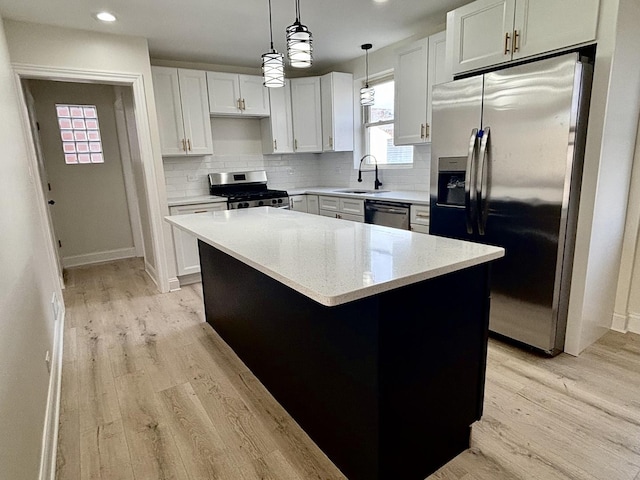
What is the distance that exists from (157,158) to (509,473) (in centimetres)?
368

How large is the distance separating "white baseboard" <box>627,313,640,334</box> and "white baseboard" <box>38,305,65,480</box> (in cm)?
356

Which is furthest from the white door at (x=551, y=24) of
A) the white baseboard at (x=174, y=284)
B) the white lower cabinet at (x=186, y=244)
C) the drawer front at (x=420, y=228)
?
the white baseboard at (x=174, y=284)

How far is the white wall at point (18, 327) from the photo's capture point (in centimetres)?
119

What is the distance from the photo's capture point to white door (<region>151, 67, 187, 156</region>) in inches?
152

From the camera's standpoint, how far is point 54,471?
1.60 m

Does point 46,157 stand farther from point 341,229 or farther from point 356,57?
point 341,229

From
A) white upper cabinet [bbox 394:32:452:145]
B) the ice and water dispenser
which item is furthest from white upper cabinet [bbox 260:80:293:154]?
the ice and water dispenser

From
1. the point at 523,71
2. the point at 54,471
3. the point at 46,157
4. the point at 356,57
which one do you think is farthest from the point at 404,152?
the point at 46,157

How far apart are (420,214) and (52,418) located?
9.29ft

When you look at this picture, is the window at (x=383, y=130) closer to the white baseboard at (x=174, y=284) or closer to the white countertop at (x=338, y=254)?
the white countertop at (x=338, y=254)

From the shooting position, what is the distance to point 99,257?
5.22 metres

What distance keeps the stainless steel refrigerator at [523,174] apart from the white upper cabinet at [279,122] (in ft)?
7.90

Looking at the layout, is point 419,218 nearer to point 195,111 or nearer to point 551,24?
point 551,24

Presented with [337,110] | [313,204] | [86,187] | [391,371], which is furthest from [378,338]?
[86,187]
